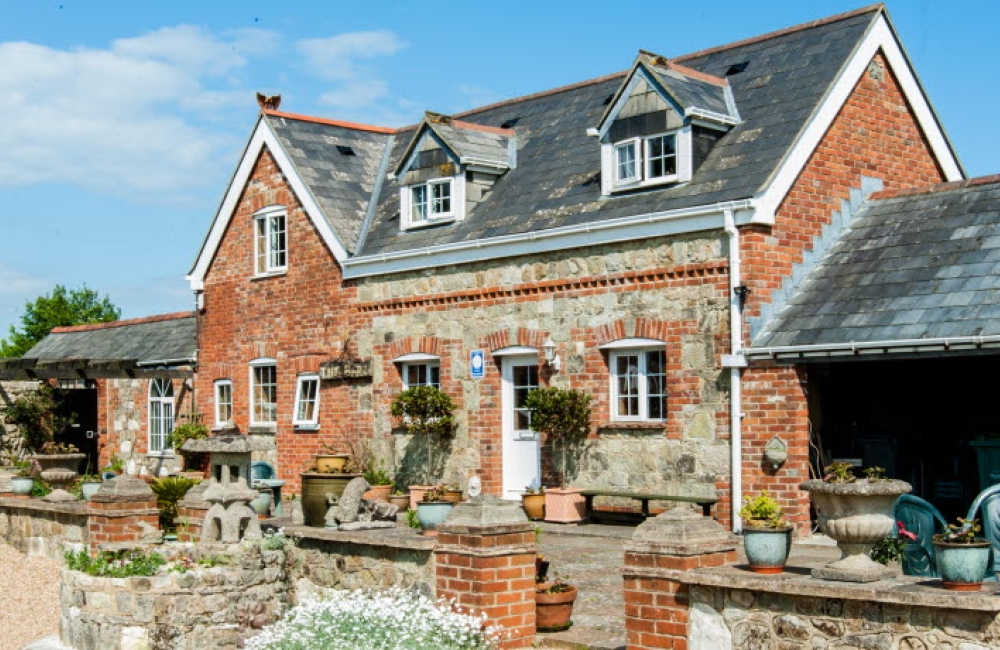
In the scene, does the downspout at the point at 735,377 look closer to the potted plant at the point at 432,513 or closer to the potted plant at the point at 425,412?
the potted plant at the point at 425,412

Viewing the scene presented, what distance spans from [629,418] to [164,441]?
42.0 ft

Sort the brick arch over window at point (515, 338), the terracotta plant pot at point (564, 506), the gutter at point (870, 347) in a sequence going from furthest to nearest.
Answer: the brick arch over window at point (515, 338) → the terracotta plant pot at point (564, 506) → the gutter at point (870, 347)

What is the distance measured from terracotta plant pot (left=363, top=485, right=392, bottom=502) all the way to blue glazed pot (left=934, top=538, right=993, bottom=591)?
43.1 ft

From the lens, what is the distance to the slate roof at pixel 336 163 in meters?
22.3

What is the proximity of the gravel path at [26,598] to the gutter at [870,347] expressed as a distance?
9.05m

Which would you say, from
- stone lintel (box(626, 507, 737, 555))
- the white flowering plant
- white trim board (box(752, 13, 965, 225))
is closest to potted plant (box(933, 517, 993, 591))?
stone lintel (box(626, 507, 737, 555))

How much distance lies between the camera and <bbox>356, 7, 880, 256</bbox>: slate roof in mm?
16578

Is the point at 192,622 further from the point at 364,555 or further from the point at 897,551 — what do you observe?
the point at 897,551

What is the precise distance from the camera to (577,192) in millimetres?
18609

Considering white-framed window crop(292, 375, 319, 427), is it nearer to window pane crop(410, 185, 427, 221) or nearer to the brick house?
the brick house

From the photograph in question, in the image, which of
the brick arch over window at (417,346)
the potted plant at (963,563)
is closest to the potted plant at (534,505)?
the brick arch over window at (417,346)

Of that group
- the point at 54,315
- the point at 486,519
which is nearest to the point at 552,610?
the point at 486,519

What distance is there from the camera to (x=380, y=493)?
63.9ft

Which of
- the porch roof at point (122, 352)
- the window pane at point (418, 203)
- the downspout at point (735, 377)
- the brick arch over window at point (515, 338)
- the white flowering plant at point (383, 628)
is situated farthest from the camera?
the porch roof at point (122, 352)
